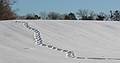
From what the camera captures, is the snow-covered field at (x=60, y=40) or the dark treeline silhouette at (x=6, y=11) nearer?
the snow-covered field at (x=60, y=40)

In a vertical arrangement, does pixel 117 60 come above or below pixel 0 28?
below

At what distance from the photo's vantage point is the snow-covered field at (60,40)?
4.10 m

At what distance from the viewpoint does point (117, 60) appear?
4207 millimetres

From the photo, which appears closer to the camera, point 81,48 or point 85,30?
point 81,48

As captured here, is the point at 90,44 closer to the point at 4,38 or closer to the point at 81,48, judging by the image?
the point at 81,48

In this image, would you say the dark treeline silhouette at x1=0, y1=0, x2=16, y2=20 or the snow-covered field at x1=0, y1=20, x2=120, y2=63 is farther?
the dark treeline silhouette at x1=0, y1=0, x2=16, y2=20

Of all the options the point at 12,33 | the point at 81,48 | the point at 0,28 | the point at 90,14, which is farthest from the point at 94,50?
the point at 90,14

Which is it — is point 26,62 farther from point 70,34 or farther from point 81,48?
point 70,34

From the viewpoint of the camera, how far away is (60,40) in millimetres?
5355

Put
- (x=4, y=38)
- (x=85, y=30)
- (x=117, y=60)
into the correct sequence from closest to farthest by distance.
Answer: (x=117, y=60)
(x=4, y=38)
(x=85, y=30)

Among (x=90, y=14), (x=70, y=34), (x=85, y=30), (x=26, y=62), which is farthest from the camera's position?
(x=90, y=14)

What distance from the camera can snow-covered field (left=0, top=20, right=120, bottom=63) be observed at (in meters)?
4.10

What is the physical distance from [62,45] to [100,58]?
3.06 ft

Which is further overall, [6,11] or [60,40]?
[6,11]
